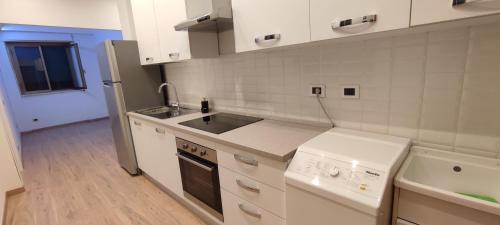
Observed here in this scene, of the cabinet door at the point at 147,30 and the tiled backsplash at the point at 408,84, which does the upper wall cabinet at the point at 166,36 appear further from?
the tiled backsplash at the point at 408,84

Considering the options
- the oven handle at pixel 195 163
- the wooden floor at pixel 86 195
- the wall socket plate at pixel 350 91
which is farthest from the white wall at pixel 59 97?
the wall socket plate at pixel 350 91

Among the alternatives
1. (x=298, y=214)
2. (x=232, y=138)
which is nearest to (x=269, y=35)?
(x=232, y=138)

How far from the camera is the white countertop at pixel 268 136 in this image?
1220mm

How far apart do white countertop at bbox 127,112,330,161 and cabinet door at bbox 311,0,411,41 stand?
0.57 meters

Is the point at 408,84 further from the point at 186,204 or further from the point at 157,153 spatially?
the point at 157,153

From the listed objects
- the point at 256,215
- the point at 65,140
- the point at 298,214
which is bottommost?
the point at 65,140

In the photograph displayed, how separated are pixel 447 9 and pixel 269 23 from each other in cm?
77

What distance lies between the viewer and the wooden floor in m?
2.11

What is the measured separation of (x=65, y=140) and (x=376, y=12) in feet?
18.9

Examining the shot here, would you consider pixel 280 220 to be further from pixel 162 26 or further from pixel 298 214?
pixel 162 26

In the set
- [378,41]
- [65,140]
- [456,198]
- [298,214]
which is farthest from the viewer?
[65,140]

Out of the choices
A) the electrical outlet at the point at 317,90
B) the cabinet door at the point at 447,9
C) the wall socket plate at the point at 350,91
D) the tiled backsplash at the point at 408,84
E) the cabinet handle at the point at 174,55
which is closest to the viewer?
the cabinet door at the point at 447,9

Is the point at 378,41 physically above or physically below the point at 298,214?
above

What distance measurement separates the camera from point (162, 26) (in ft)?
7.00
